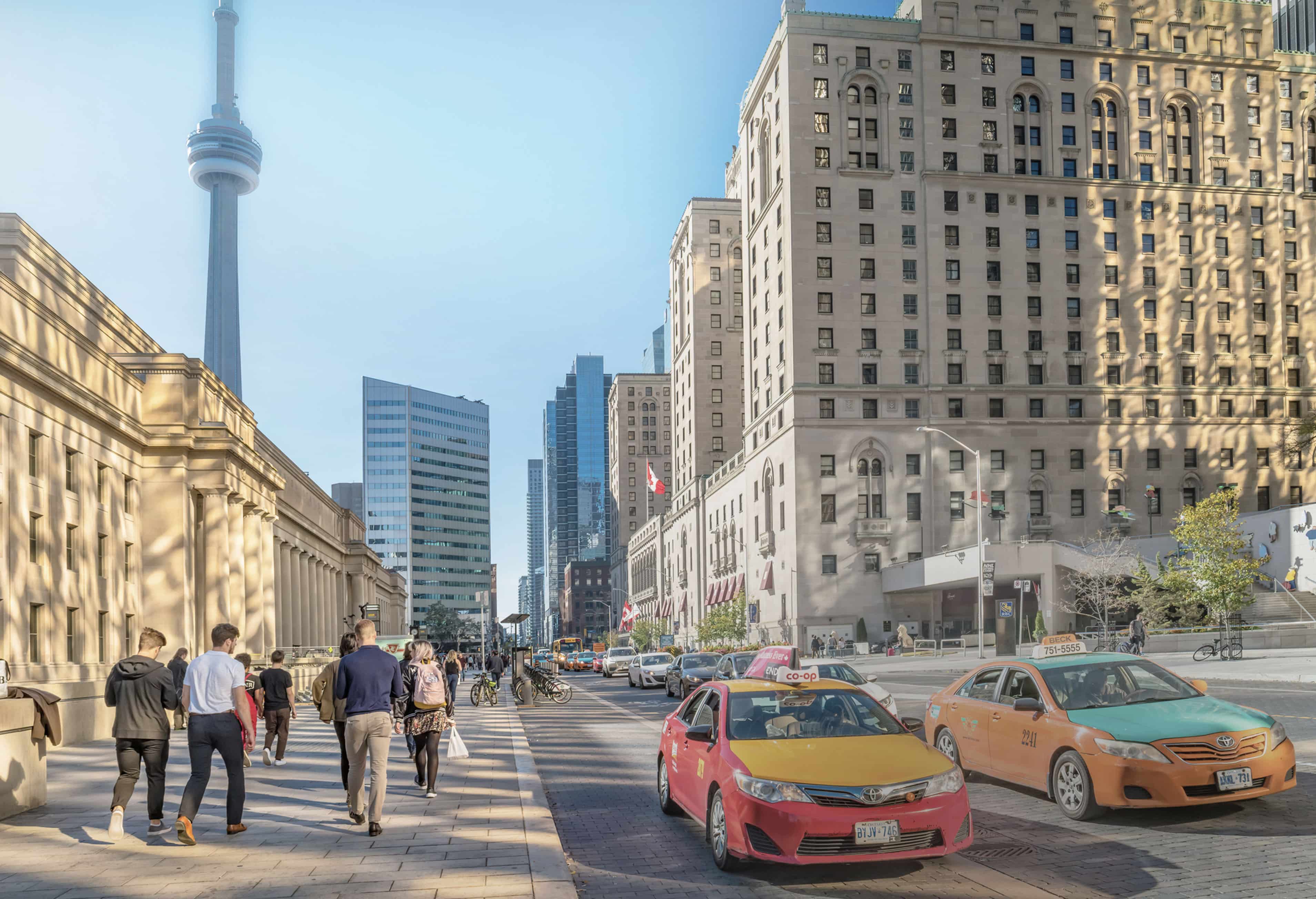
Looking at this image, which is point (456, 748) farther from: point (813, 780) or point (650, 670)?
point (650, 670)

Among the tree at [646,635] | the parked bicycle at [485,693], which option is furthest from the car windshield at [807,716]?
the tree at [646,635]

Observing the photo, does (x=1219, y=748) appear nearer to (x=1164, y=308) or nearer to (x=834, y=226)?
(x=834, y=226)

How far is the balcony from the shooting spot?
79.8m

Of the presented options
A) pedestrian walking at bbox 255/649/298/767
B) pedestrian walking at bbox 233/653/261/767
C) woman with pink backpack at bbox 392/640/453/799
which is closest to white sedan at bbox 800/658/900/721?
woman with pink backpack at bbox 392/640/453/799

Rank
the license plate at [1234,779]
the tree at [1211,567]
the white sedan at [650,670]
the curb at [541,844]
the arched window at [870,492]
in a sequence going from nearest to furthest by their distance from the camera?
the curb at [541,844], the license plate at [1234,779], the white sedan at [650,670], the tree at [1211,567], the arched window at [870,492]

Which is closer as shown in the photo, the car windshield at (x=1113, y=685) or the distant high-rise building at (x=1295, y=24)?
the car windshield at (x=1113, y=685)

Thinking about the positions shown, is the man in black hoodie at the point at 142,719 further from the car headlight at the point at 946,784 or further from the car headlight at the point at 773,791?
the car headlight at the point at 946,784

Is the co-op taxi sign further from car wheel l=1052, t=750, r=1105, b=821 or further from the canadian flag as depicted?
the canadian flag

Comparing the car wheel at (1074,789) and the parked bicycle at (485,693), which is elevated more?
the car wheel at (1074,789)

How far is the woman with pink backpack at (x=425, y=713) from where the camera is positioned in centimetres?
1287

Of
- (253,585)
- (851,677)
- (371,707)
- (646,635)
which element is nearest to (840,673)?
(851,677)

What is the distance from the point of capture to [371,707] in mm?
10336

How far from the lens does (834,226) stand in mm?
81812

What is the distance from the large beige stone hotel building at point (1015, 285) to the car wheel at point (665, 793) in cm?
6685
